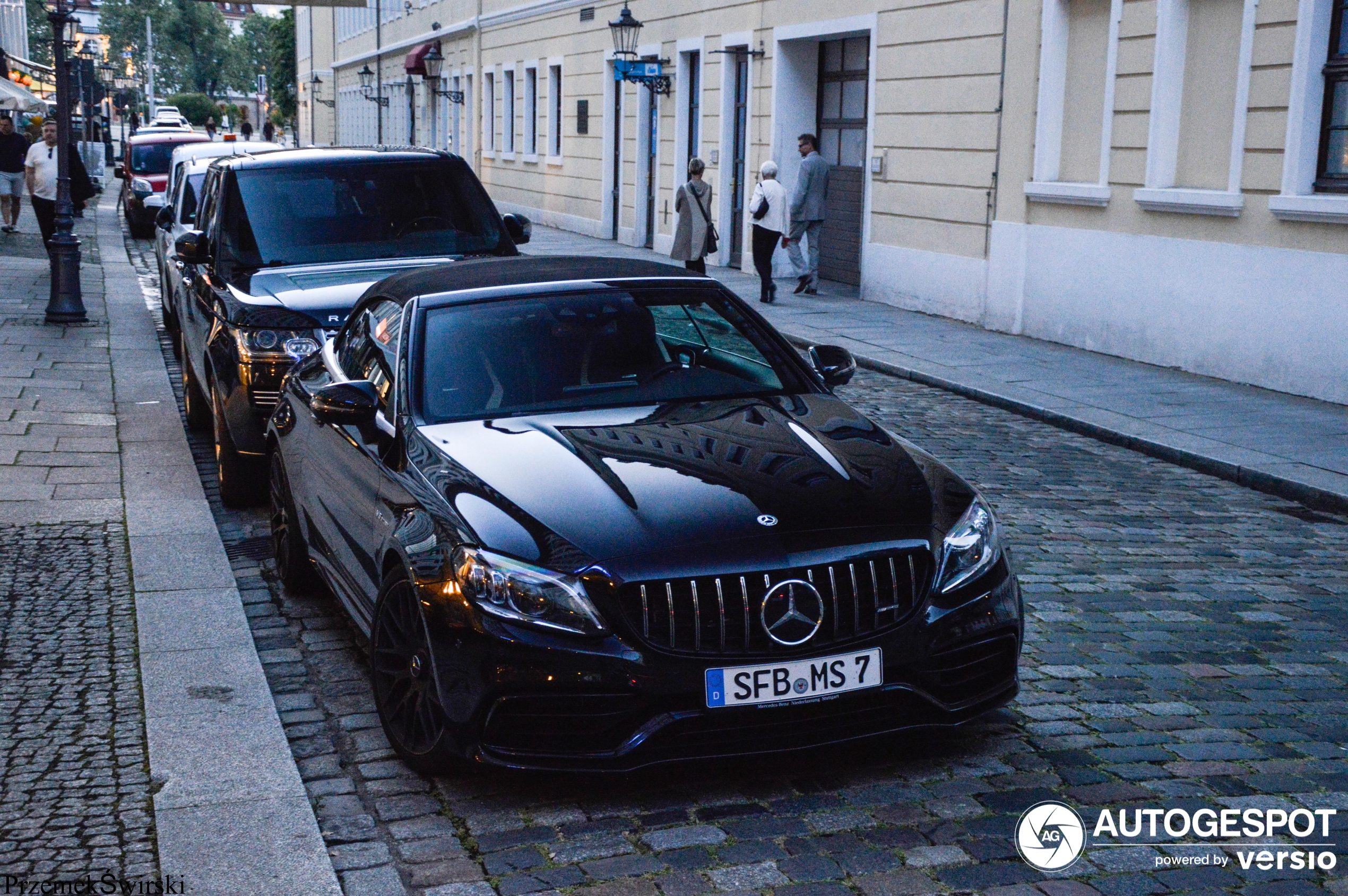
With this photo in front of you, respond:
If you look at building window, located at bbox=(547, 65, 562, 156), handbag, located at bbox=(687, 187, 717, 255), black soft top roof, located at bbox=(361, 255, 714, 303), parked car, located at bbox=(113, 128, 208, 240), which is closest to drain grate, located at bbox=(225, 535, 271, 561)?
black soft top roof, located at bbox=(361, 255, 714, 303)

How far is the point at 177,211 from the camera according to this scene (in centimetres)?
1620

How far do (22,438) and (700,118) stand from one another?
1704cm

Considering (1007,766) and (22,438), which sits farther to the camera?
(22,438)

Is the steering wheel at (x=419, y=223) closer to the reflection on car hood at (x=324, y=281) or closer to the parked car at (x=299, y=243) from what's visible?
the parked car at (x=299, y=243)

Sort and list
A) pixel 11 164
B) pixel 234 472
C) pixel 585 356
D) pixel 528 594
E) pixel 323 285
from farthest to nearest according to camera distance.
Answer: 1. pixel 11 164
2. pixel 323 285
3. pixel 234 472
4. pixel 585 356
5. pixel 528 594

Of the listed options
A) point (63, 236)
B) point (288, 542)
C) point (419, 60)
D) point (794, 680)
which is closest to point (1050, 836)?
point (794, 680)

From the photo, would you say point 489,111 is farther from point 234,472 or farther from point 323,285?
point 234,472

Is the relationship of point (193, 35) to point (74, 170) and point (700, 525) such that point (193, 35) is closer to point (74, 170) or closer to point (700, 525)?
point (74, 170)

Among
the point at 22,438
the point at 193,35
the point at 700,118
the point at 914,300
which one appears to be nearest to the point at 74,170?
the point at 700,118

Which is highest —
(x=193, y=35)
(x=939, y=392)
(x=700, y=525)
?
(x=193, y=35)

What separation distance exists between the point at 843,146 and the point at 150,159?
16.0 meters

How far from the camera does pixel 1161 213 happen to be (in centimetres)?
1400

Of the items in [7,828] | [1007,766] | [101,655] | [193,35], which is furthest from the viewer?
[193,35]

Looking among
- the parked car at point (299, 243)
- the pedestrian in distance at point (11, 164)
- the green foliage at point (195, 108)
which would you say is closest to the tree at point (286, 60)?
the green foliage at point (195, 108)
